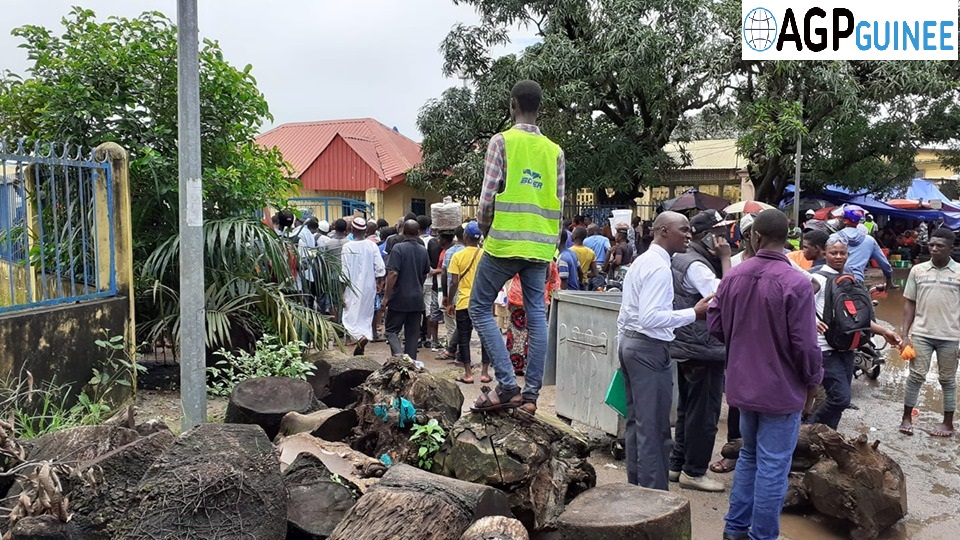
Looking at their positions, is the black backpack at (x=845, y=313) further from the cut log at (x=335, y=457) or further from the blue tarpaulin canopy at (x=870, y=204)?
the blue tarpaulin canopy at (x=870, y=204)

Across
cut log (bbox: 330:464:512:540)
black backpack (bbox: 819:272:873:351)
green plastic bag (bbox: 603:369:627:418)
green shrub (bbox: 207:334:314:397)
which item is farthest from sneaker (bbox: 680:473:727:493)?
green shrub (bbox: 207:334:314:397)

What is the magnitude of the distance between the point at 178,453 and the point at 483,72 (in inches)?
665

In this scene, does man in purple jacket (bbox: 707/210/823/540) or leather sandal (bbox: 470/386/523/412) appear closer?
man in purple jacket (bbox: 707/210/823/540)

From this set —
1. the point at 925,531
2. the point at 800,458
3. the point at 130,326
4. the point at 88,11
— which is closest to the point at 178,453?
the point at 130,326

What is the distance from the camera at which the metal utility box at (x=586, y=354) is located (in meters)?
5.49

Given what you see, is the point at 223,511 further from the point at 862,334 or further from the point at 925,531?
the point at 862,334

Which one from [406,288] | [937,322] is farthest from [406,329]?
[937,322]

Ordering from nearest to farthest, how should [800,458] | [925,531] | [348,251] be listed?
1. [925,531]
2. [800,458]
3. [348,251]

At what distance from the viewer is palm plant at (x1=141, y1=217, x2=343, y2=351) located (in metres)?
6.54

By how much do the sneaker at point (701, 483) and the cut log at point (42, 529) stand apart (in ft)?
12.5

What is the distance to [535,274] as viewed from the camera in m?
4.00

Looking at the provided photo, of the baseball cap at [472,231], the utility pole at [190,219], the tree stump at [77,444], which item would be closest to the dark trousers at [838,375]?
the baseball cap at [472,231]

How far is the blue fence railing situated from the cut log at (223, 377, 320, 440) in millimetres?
1544

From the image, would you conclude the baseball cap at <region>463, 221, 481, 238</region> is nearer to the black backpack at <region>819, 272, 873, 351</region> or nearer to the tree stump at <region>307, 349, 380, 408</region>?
the tree stump at <region>307, 349, 380, 408</region>
